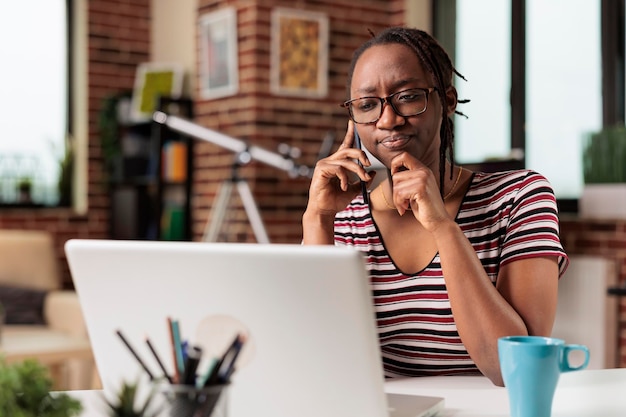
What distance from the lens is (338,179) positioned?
4.85 feet

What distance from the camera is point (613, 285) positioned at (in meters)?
3.53

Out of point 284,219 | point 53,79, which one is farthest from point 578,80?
point 53,79

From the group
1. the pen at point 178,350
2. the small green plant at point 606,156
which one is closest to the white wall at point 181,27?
the small green plant at point 606,156

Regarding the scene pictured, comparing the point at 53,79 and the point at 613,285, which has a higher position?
the point at 53,79

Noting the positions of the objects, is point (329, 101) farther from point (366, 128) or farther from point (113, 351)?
point (113, 351)

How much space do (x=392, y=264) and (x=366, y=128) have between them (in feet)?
0.79

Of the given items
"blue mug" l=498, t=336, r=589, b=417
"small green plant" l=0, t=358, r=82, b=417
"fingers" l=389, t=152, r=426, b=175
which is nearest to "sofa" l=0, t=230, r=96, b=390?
"fingers" l=389, t=152, r=426, b=175

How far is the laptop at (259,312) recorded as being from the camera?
0.84 m

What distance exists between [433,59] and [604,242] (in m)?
2.42

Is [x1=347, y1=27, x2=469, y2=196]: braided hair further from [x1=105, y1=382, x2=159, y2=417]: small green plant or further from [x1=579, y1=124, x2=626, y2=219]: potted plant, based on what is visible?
[x1=579, y1=124, x2=626, y2=219]: potted plant

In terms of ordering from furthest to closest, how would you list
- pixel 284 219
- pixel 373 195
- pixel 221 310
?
pixel 284 219 < pixel 373 195 < pixel 221 310

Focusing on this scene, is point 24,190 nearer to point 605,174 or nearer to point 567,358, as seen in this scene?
point 605,174

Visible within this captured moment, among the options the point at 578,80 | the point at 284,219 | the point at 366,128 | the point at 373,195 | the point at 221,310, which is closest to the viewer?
Answer: the point at 221,310

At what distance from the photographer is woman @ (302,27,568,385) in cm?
135
